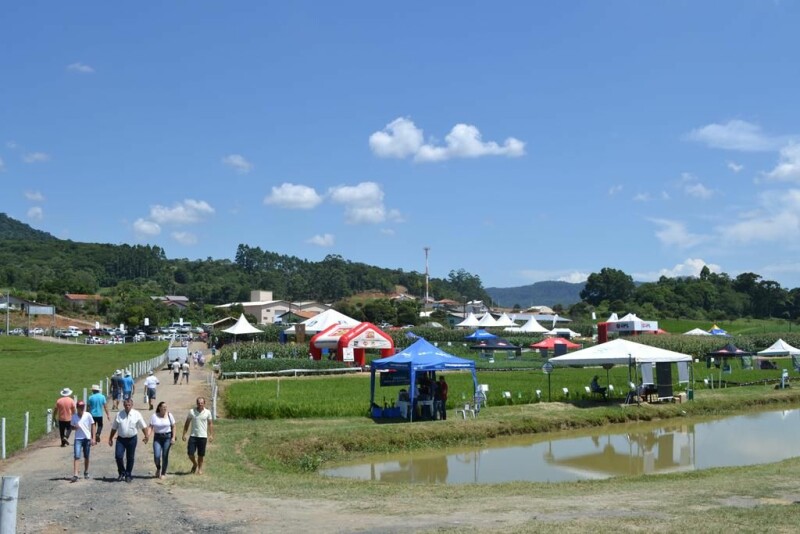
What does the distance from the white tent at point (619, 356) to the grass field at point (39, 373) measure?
20.7m

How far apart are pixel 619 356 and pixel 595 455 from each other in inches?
400

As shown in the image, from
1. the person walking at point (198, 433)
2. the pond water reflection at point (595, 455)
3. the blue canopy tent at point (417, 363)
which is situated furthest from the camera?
the blue canopy tent at point (417, 363)

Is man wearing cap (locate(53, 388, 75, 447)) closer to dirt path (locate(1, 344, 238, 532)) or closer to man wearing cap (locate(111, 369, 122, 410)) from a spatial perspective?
dirt path (locate(1, 344, 238, 532))

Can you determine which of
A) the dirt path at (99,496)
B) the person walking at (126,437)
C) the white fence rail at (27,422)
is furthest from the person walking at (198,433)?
the white fence rail at (27,422)

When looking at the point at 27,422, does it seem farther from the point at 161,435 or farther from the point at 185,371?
the point at 185,371

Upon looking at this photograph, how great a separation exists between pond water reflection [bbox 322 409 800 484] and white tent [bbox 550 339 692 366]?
3.30m

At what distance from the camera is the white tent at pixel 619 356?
109 ft

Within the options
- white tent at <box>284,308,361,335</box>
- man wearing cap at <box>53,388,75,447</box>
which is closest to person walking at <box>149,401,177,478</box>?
man wearing cap at <box>53,388,75,447</box>

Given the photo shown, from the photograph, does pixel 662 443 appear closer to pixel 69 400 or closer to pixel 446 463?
pixel 446 463

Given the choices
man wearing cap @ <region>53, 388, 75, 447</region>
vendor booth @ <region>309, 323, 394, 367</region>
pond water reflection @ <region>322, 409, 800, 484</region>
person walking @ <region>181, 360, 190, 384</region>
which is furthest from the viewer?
vendor booth @ <region>309, 323, 394, 367</region>

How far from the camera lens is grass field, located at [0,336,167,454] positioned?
29.0 meters

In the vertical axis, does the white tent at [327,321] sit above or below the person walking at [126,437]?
above

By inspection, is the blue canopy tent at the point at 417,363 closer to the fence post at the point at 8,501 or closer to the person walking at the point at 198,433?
the person walking at the point at 198,433

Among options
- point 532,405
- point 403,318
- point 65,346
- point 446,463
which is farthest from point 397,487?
point 403,318
